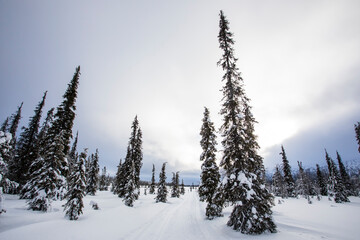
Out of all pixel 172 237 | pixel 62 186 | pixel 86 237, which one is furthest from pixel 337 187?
pixel 62 186

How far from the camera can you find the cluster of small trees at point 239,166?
→ 9.99 metres

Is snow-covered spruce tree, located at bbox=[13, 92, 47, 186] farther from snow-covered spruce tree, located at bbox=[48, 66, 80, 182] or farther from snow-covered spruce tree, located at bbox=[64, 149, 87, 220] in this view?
snow-covered spruce tree, located at bbox=[64, 149, 87, 220]

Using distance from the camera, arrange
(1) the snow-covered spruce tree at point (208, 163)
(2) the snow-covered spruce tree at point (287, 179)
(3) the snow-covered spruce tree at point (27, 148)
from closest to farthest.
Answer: (1) the snow-covered spruce tree at point (208, 163) < (3) the snow-covered spruce tree at point (27, 148) < (2) the snow-covered spruce tree at point (287, 179)

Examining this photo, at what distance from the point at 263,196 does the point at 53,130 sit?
24.7 metres

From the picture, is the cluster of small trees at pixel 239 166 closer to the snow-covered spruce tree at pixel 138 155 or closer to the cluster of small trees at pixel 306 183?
the snow-covered spruce tree at pixel 138 155

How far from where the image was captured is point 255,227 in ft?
31.9

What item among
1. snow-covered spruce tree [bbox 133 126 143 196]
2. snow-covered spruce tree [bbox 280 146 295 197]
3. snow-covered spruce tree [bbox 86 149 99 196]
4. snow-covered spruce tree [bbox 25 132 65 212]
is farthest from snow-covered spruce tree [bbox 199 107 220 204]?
snow-covered spruce tree [bbox 280 146 295 197]

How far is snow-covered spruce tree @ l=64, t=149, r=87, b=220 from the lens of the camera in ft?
44.5

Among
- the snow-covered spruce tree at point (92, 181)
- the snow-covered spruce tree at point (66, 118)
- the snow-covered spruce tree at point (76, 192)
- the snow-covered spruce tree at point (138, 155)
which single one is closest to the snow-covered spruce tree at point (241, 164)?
the snow-covered spruce tree at point (76, 192)

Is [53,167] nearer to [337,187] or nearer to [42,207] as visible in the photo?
[42,207]

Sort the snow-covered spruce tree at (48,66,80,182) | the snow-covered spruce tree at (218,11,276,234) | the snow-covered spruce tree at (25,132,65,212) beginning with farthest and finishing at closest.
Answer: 1. the snow-covered spruce tree at (48,66,80,182)
2. the snow-covered spruce tree at (25,132,65,212)
3. the snow-covered spruce tree at (218,11,276,234)

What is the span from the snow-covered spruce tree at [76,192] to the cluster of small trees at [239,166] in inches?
461

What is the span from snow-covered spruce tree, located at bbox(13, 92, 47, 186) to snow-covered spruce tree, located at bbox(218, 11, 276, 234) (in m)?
32.8

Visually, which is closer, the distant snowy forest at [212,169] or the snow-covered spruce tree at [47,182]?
the distant snowy forest at [212,169]
